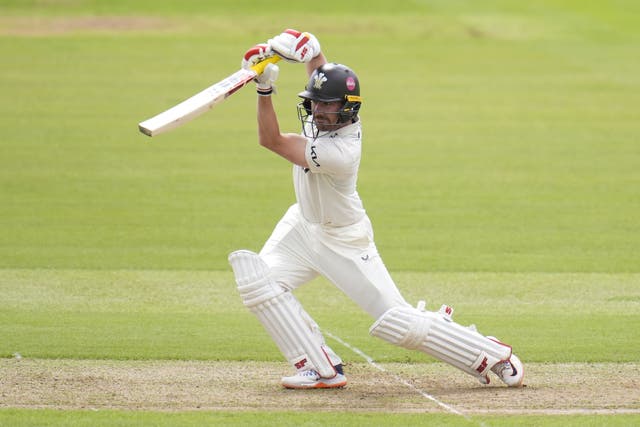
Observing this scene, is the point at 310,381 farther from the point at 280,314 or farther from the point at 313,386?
the point at 280,314

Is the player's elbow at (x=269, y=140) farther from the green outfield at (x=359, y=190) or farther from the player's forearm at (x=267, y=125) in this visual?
the green outfield at (x=359, y=190)

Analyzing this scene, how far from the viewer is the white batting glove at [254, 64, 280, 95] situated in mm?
7637

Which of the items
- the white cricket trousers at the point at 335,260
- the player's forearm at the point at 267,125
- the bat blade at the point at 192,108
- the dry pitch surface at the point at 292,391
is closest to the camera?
the bat blade at the point at 192,108

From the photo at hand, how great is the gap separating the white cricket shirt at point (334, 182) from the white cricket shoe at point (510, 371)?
1.40 metres

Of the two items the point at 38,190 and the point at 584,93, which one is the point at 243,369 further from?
the point at 584,93

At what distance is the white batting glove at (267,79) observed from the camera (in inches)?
301

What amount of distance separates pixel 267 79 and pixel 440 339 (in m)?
2.09

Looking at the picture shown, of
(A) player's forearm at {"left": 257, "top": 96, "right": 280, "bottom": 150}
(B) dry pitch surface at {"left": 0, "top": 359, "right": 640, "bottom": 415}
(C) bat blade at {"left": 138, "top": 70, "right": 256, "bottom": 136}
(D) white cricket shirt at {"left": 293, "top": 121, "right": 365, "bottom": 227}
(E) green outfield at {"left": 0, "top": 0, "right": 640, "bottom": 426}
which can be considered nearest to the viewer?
(C) bat blade at {"left": 138, "top": 70, "right": 256, "bottom": 136}

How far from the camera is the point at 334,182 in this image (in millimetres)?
7875

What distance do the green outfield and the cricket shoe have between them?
0.50 ft

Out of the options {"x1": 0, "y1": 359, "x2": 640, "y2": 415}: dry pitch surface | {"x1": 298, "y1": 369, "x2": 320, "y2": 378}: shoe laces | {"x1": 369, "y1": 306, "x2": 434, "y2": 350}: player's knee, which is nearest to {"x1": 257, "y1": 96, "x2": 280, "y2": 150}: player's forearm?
{"x1": 369, "y1": 306, "x2": 434, "y2": 350}: player's knee

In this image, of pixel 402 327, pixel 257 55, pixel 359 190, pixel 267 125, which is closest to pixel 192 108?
pixel 267 125

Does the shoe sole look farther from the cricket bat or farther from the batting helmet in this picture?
the cricket bat

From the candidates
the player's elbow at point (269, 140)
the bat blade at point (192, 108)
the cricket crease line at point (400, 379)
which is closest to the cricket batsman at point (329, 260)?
the player's elbow at point (269, 140)
